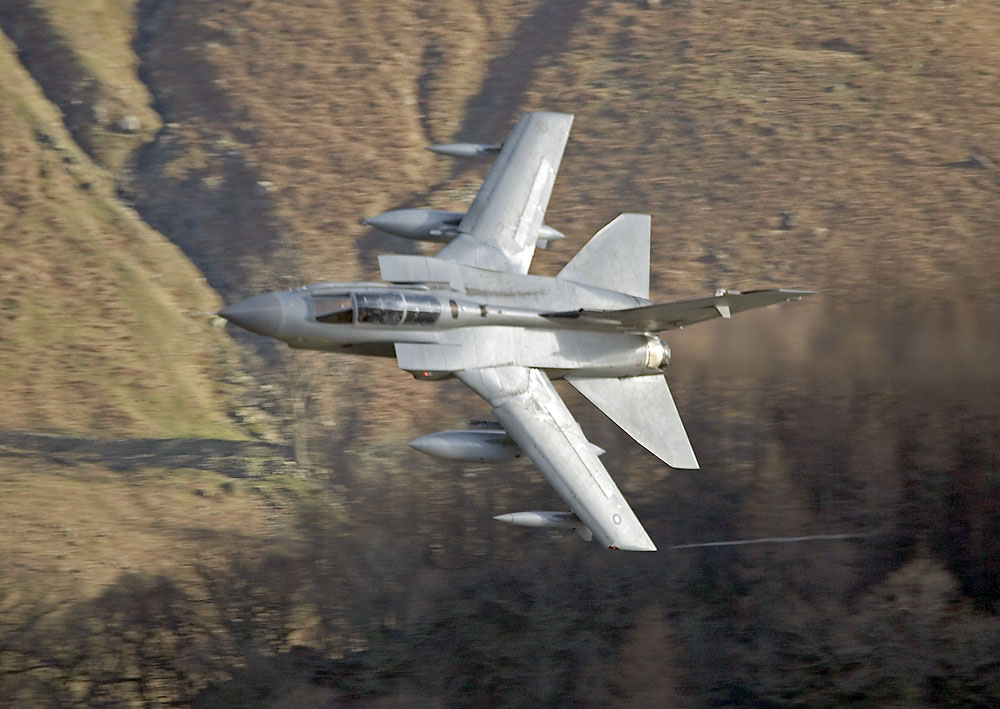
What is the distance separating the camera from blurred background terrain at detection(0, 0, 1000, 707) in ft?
96.2

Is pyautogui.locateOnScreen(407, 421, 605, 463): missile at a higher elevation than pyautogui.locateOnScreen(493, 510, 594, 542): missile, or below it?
higher

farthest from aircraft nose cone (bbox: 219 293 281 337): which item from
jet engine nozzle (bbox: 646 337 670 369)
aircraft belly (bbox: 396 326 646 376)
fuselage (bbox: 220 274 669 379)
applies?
jet engine nozzle (bbox: 646 337 670 369)

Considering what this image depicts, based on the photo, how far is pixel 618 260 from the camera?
2542 cm

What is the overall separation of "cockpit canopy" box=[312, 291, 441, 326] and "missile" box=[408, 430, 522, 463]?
256cm

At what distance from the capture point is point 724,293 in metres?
21.6

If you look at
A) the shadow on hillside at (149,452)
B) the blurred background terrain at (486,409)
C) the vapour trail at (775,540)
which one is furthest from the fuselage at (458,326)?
the shadow on hillside at (149,452)

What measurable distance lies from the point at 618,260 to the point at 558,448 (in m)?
5.30

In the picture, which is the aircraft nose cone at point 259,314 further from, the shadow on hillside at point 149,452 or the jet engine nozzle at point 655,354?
the shadow on hillside at point 149,452

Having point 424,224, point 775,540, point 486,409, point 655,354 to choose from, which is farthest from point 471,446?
point 775,540

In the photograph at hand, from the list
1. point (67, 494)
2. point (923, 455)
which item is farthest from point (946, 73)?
point (67, 494)

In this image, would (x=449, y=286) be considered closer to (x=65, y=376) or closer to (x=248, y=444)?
(x=248, y=444)

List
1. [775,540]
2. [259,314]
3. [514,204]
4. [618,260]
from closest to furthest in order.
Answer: [259,314] → [618,260] → [514,204] → [775,540]

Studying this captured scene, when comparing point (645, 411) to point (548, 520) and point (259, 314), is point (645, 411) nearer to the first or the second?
point (548, 520)

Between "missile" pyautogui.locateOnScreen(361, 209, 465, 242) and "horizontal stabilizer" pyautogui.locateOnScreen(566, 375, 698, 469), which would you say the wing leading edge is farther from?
"missile" pyautogui.locateOnScreen(361, 209, 465, 242)
